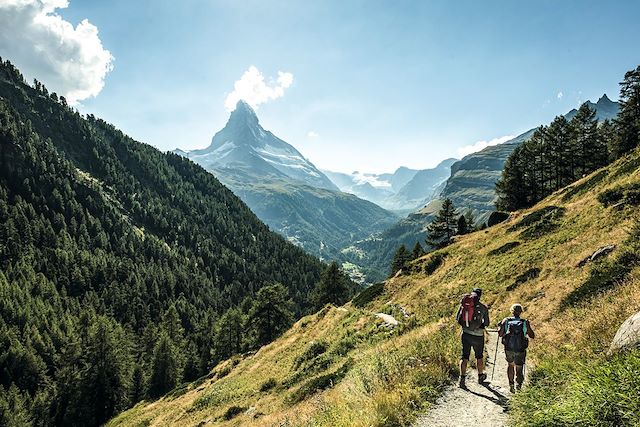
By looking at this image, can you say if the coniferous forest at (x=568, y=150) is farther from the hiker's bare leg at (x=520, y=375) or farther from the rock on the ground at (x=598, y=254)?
the hiker's bare leg at (x=520, y=375)

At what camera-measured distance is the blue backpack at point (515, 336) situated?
11570 mm

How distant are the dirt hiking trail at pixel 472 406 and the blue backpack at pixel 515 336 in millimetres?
1461

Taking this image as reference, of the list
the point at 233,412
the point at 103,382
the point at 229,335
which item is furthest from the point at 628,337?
the point at 229,335

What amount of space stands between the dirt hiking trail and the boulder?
3.30 metres

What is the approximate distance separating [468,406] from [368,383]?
330 centimetres

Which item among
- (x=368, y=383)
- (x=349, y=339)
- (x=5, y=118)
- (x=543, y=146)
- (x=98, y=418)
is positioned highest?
(x=5, y=118)

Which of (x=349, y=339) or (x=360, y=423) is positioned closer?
(x=360, y=423)

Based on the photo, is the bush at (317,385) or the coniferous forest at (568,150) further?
the coniferous forest at (568,150)

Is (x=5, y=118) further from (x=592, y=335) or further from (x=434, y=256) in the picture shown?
(x=592, y=335)

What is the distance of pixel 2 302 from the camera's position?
118750mm

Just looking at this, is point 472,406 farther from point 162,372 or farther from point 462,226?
point 162,372

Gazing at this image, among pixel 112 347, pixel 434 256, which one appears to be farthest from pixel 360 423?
pixel 112 347

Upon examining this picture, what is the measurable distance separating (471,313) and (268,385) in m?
21.2

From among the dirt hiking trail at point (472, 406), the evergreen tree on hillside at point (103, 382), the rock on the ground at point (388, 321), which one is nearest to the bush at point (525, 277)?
the rock on the ground at point (388, 321)
